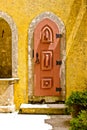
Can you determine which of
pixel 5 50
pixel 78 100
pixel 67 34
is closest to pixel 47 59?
pixel 67 34

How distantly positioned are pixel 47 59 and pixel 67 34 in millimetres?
894

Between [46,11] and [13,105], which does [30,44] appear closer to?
[46,11]

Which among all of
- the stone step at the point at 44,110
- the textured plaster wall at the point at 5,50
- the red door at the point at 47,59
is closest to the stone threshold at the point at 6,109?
the stone step at the point at 44,110

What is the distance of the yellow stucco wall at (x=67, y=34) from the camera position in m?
8.12

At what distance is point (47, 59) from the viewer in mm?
8094

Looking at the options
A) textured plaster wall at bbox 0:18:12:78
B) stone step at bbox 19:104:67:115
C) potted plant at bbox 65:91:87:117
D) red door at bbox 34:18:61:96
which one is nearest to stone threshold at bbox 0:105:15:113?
stone step at bbox 19:104:67:115

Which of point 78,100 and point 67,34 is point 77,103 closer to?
point 78,100

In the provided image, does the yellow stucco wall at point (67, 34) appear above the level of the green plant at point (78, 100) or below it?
above

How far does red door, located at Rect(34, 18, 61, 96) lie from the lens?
8.09 m

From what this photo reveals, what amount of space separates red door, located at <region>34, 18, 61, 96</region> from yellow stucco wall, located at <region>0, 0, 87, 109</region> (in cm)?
28

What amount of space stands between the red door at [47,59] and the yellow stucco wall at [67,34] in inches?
11.0

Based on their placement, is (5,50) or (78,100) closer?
(78,100)

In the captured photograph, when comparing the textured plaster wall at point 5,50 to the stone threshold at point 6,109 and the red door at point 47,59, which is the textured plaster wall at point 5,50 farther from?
the stone threshold at point 6,109

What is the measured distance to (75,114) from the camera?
6.62 metres
